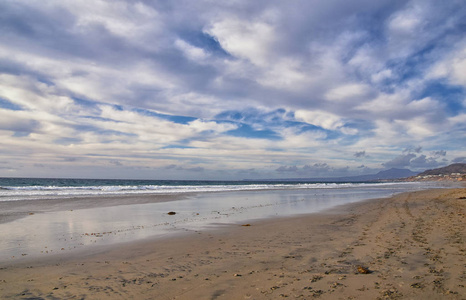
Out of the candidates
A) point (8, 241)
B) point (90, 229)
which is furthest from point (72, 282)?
point (90, 229)

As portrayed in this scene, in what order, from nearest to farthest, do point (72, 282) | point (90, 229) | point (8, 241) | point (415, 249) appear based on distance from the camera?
point (72, 282) < point (415, 249) < point (8, 241) < point (90, 229)

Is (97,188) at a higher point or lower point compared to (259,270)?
higher

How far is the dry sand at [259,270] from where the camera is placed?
16.2 ft

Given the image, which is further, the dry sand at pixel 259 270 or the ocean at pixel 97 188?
the ocean at pixel 97 188

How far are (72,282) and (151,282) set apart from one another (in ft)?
5.42

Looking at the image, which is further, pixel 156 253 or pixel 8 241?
pixel 8 241

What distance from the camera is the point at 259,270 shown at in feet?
20.1

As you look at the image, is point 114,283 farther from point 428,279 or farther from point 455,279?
point 455,279

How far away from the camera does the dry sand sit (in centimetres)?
494

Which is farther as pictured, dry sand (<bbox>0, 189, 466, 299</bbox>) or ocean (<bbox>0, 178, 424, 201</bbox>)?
ocean (<bbox>0, 178, 424, 201</bbox>)

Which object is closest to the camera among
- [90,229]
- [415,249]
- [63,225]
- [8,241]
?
[415,249]

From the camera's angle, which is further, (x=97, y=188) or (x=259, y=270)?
(x=97, y=188)

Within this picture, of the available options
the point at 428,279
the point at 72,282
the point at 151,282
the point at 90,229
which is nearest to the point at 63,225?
the point at 90,229

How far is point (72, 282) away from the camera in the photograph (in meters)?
5.59
